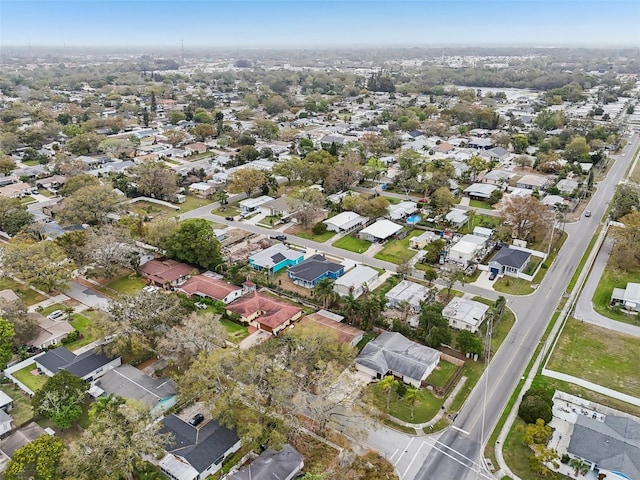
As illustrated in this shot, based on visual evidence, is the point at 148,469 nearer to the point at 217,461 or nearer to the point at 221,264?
the point at 217,461

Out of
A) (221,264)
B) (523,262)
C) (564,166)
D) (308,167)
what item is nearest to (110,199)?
(221,264)

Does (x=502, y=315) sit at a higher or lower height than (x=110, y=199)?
lower

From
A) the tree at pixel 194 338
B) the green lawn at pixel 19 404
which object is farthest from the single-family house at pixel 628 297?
the green lawn at pixel 19 404

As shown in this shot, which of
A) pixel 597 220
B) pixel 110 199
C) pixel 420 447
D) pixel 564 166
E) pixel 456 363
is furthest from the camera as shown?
pixel 564 166

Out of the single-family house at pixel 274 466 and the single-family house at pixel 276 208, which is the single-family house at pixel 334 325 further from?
the single-family house at pixel 276 208

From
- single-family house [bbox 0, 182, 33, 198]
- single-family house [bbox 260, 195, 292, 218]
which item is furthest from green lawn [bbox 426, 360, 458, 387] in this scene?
single-family house [bbox 0, 182, 33, 198]

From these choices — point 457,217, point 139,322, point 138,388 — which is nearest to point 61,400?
point 138,388

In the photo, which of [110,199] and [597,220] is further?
[597,220]
